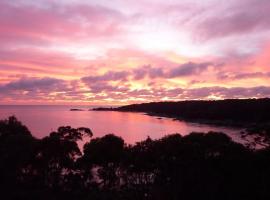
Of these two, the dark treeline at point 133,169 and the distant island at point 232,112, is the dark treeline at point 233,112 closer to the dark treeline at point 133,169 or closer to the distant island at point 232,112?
the distant island at point 232,112

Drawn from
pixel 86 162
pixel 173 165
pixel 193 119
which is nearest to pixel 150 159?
pixel 173 165

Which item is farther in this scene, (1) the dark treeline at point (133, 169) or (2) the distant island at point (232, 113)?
(2) the distant island at point (232, 113)

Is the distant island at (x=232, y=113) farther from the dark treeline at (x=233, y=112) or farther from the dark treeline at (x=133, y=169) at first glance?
the dark treeline at (x=133, y=169)

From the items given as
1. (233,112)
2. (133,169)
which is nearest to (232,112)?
(233,112)

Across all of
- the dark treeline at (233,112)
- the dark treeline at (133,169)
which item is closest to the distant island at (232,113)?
the dark treeline at (233,112)

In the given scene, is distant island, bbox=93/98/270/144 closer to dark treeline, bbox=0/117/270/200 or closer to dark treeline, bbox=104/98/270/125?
dark treeline, bbox=104/98/270/125

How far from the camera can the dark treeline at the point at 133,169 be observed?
28484 millimetres

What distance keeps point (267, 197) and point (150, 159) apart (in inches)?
367

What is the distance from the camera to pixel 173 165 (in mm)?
29438

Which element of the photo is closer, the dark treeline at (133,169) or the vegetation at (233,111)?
the dark treeline at (133,169)

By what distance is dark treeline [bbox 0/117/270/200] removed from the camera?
2848cm

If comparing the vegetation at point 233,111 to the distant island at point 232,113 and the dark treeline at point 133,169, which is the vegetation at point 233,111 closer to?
the distant island at point 232,113

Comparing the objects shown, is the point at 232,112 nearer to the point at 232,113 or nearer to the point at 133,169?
the point at 232,113

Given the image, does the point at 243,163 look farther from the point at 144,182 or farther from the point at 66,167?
the point at 66,167
